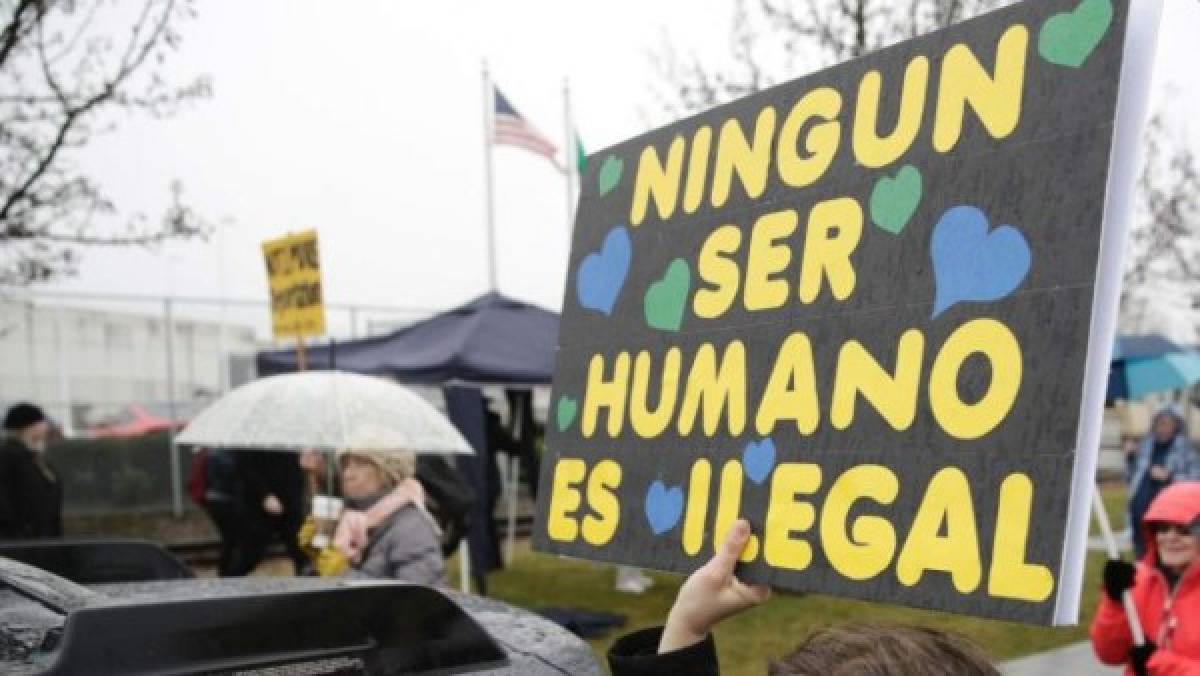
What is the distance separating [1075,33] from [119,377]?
497 inches

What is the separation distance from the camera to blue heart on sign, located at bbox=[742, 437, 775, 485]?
1.69 m

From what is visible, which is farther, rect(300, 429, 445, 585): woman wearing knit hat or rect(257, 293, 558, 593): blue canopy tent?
rect(257, 293, 558, 593): blue canopy tent

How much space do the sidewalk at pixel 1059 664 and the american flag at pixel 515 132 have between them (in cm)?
899

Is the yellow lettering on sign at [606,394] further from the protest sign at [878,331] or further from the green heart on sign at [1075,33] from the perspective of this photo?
the green heart on sign at [1075,33]

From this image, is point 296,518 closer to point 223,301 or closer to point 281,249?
point 281,249

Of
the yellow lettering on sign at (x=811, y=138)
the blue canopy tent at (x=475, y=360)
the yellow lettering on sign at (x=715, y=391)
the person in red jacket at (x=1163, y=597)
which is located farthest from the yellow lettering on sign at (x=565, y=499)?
the blue canopy tent at (x=475, y=360)

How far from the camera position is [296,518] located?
26.5 feet

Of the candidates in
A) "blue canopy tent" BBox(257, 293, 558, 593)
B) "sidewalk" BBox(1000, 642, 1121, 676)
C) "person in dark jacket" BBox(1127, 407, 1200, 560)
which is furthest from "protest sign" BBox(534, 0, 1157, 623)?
"person in dark jacket" BBox(1127, 407, 1200, 560)

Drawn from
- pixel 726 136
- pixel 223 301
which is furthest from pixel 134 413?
pixel 726 136

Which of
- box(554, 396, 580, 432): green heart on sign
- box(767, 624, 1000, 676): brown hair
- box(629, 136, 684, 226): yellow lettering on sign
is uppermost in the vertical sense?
box(629, 136, 684, 226): yellow lettering on sign

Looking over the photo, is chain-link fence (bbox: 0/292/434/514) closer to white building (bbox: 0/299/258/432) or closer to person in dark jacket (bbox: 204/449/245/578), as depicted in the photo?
white building (bbox: 0/299/258/432)

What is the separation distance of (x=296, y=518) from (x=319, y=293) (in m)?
2.10

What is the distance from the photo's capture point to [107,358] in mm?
11859

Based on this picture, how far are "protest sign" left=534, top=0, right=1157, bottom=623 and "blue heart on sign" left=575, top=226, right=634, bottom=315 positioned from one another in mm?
12
